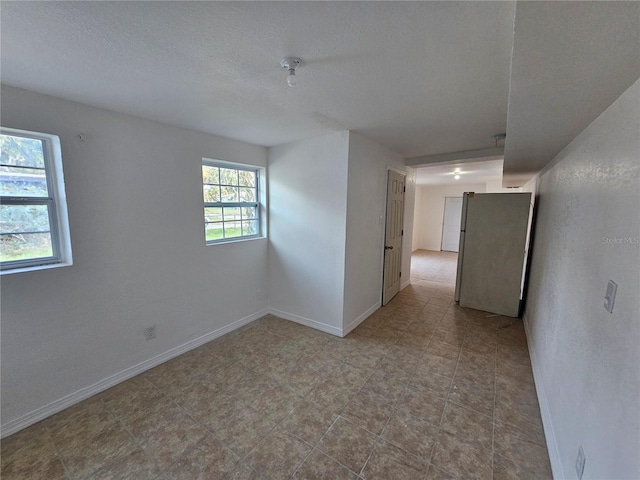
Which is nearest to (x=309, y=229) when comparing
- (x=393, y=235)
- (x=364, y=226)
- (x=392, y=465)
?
(x=364, y=226)

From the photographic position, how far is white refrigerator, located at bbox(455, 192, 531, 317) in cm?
351

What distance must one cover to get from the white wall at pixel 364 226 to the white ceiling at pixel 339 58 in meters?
0.86

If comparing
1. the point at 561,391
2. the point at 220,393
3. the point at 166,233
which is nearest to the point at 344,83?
the point at 166,233

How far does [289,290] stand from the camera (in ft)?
11.4

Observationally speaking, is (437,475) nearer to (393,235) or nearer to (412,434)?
(412,434)

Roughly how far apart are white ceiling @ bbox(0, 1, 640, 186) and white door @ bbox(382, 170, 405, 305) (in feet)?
5.50

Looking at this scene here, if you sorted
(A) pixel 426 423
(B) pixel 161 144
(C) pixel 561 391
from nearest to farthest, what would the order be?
(C) pixel 561 391 → (A) pixel 426 423 → (B) pixel 161 144

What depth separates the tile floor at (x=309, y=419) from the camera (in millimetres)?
1535

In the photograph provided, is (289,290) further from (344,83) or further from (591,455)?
(591,455)

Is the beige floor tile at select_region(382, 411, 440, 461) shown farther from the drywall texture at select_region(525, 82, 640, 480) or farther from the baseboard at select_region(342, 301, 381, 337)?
the baseboard at select_region(342, 301, 381, 337)

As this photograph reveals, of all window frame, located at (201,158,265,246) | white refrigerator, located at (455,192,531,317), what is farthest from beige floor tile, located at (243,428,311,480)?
white refrigerator, located at (455,192,531,317)

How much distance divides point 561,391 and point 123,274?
132 inches

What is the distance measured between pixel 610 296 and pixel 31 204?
3.44 metres

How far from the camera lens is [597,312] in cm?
122
